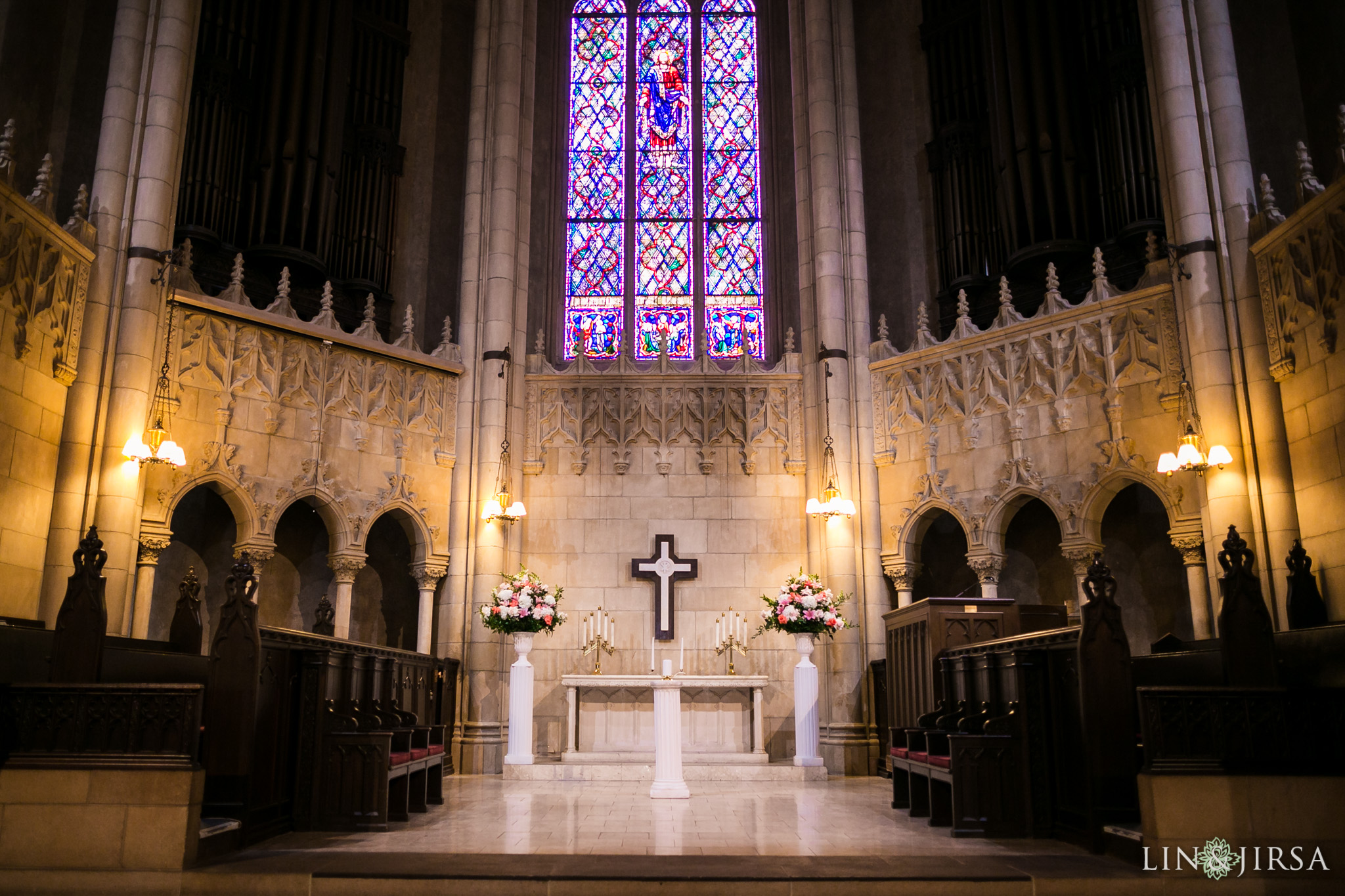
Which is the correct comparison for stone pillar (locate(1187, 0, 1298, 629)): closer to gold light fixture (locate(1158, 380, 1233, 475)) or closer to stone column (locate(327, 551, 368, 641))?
gold light fixture (locate(1158, 380, 1233, 475))

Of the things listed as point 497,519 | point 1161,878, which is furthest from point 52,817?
point 497,519

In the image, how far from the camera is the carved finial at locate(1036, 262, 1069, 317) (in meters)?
12.1

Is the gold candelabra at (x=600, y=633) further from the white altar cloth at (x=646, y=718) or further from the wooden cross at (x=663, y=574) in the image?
the white altar cloth at (x=646, y=718)

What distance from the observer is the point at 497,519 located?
1311 centimetres

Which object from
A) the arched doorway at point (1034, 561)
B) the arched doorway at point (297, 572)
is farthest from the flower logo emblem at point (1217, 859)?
the arched doorway at point (297, 572)

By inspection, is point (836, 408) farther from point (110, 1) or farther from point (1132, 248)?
point (110, 1)

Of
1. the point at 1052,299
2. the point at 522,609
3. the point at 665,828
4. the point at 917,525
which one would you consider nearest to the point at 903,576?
the point at 917,525

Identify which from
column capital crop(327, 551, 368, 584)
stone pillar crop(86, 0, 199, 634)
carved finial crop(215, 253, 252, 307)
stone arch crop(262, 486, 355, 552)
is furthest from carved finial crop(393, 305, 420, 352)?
stone pillar crop(86, 0, 199, 634)

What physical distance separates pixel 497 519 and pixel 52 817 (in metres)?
7.43

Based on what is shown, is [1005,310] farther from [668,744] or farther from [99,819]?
[99,819]

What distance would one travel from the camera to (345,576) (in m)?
12.5

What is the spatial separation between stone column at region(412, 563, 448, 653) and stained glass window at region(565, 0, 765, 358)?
3.77 m

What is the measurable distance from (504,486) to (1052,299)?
7.03 m

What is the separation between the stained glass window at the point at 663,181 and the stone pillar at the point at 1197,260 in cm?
583
